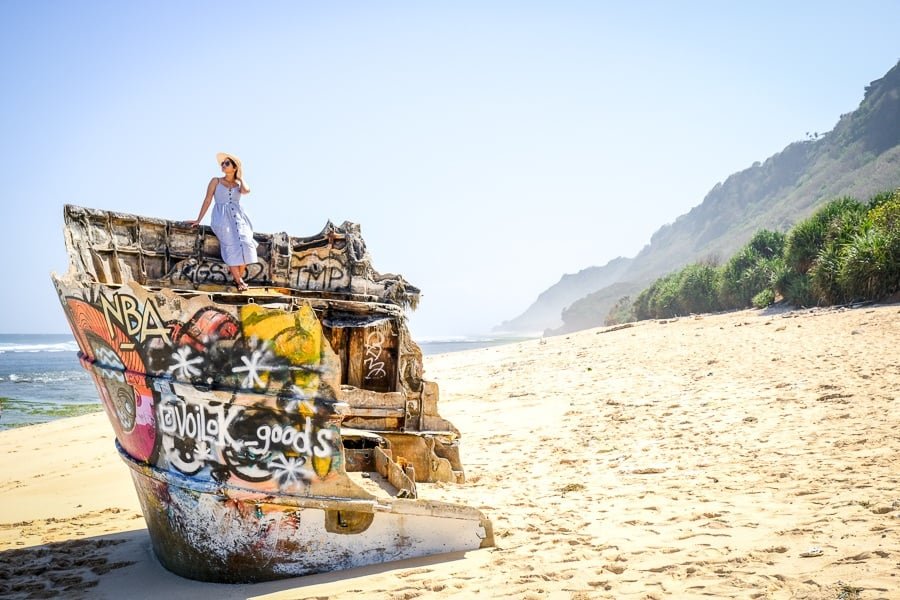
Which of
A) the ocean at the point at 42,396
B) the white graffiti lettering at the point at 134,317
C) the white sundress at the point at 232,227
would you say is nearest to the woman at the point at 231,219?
the white sundress at the point at 232,227

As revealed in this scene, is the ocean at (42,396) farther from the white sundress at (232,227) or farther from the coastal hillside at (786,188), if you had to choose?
the coastal hillside at (786,188)

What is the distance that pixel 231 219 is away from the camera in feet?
24.3

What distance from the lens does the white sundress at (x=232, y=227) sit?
7.31m

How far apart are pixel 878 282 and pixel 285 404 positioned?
16260 millimetres

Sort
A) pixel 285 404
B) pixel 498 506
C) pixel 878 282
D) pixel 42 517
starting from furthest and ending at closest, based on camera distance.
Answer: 1. pixel 878 282
2. pixel 42 517
3. pixel 498 506
4. pixel 285 404

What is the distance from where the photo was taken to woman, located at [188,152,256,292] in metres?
7.19

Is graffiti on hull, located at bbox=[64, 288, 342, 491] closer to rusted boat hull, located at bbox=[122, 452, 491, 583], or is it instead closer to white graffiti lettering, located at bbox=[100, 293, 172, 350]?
white graffiti lettering, located at bbox=[100, 293, 172, 350]

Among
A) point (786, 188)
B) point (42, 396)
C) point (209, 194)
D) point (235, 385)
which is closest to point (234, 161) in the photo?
point (209, 194)

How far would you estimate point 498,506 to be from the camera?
6.17 meters

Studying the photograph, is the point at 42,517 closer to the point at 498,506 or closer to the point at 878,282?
the point at 498,506

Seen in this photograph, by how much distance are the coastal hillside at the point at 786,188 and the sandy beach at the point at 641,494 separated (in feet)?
98.8

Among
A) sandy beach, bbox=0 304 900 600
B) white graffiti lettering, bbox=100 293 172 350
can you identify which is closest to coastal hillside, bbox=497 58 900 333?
sandy beach, bbox=0 304 900 600

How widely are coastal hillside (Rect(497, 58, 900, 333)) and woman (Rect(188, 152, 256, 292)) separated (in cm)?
3554

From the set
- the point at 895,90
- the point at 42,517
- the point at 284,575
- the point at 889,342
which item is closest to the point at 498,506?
the point at 284,575
